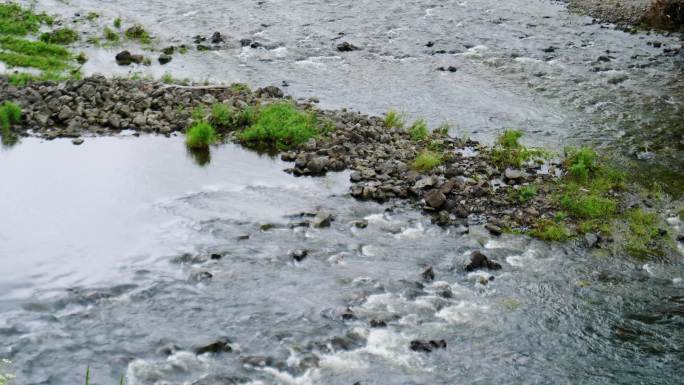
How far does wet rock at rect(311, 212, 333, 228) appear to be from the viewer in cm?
1859

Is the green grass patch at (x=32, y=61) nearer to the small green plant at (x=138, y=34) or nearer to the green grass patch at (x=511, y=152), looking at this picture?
the small green plant at (x=138, y=34)

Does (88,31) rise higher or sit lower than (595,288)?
higher

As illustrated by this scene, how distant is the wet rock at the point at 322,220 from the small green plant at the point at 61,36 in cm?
1939

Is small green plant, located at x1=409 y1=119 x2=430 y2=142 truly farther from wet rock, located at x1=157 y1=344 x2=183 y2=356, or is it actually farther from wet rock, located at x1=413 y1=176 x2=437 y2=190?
wet rock, located at x1=157 y1=344 x2=183 y2=356

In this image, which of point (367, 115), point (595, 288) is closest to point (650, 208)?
point (595, 288)

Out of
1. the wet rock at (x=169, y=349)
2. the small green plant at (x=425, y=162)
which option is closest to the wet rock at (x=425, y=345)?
the wet rock at (x=169, y=349)

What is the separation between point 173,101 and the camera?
25.2m

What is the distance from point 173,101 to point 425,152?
357 inches

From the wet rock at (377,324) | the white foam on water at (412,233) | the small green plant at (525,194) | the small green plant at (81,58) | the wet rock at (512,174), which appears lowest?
the wet rock at (377,324)

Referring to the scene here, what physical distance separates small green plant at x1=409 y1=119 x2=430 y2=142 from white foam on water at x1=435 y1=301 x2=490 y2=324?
945cm

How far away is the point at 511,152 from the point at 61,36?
21.4m

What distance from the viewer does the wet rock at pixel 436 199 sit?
1973 centimetres

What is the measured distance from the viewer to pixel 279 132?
76.5ft

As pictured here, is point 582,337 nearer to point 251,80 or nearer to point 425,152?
point 425,152
